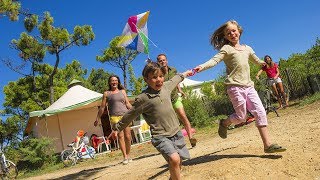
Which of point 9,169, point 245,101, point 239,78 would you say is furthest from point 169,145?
point 9,169

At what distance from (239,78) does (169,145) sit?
4.89 feet

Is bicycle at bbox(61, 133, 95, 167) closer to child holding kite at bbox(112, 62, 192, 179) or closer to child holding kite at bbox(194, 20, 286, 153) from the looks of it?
child holding kite at bbox(194, 20, 286, 153)

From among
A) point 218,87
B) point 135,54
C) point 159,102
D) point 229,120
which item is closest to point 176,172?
point 159,102

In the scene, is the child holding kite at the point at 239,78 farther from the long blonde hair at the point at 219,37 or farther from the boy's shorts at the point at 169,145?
the boy's shorts at the point at 169,145

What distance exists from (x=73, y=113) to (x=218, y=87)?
17412 millimetres

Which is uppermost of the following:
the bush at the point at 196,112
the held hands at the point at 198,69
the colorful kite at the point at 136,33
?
the colorful kite at the point at 136,33

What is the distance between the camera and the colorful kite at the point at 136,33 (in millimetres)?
9586

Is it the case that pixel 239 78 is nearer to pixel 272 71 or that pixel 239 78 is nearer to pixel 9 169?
pixel 272 71

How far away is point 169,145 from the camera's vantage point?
394cm

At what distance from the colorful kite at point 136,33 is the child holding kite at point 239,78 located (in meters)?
4.59

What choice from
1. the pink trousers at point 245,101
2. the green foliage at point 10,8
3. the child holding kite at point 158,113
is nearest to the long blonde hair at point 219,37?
the pink trousers at point 245,101

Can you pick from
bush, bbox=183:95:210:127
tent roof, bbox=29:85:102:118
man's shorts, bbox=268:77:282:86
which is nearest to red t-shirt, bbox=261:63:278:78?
man's shorts, bbox=268:77:282:86

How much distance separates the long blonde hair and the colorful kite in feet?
14.2

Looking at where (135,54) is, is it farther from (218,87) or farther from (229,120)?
(229,120)
